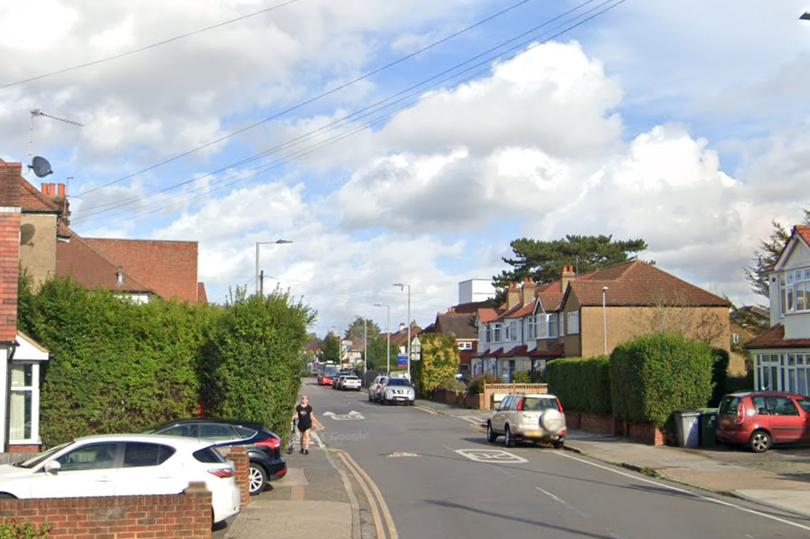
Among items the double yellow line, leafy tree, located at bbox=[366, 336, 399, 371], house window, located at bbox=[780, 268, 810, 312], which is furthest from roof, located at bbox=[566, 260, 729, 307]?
leafy tree, located at bbox=[366, 336, 399, 371]

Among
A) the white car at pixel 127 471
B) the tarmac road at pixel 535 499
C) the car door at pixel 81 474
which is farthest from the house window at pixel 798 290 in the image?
the car door at pixel 81 474

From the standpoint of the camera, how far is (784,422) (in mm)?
23578

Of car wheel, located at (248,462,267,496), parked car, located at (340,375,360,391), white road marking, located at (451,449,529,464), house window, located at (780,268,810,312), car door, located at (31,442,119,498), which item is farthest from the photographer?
parked car, located at (340,375,360,391)

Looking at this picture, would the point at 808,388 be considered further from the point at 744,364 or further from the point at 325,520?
the point at 744,364

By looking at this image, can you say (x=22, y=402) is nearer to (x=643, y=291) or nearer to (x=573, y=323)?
(x=573, y=323)

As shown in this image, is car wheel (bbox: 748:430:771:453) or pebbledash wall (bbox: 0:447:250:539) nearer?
pebbledash wall (bbox: 0:447:250:539)

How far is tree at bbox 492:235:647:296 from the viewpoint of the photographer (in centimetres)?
7912

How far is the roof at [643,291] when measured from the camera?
161 feet

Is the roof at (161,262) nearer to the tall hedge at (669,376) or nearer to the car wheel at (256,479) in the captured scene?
the tall hedge at (669,376)

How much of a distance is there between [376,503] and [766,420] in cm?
1370

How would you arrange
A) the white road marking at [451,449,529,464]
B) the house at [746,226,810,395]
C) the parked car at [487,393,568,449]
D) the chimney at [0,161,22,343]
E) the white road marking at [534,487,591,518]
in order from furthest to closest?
A: 1. the house at [746,226,810,395]
2. the parked car at [487,393,568,449]
3. the white road marking at [451,449,529,464]
4. the chimney at [0,161,22,343]
5. the white road marking at [534,487,591,518]

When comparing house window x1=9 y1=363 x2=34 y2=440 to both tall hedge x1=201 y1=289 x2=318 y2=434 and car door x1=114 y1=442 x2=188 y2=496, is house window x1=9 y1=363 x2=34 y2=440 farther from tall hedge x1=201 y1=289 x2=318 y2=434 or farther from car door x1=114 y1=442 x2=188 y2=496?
car door x1=114 y1=442 x2=188 y2=496

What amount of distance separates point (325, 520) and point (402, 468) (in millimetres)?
7878

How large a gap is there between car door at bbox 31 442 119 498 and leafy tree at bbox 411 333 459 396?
47051mm
